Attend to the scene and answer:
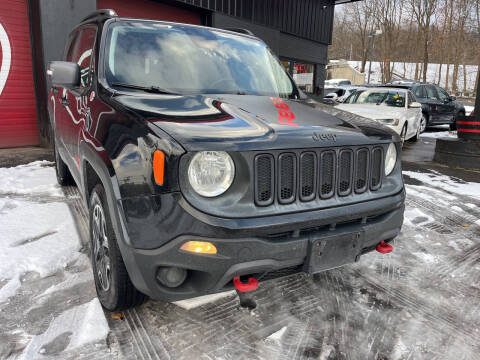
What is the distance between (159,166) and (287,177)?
66 cm

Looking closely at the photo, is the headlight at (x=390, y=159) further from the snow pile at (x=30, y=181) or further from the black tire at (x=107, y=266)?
the snow pile at (x=30, y=181)

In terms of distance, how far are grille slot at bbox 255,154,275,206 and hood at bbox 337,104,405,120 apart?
7.09 m

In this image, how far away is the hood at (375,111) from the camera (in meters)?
8.58

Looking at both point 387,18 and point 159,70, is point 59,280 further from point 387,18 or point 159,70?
point 387,18

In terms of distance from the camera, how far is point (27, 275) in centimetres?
278

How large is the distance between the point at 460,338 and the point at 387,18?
125 ft

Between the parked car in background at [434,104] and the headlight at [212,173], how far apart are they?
39.5 ft

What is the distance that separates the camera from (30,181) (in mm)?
5223

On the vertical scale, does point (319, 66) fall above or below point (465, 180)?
above

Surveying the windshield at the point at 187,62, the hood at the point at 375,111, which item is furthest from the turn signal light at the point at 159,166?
the hood at the point at 375,111

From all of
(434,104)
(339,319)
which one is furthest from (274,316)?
(434,104)

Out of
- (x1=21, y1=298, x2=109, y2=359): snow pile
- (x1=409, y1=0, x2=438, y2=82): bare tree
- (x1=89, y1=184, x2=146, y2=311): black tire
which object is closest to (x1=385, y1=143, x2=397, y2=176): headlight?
(x1=89, y1=184, x2=146, y2=311): black tire

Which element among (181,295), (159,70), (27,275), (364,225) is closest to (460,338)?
(364,225)

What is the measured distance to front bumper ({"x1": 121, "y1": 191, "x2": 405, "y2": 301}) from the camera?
175 centimetres
